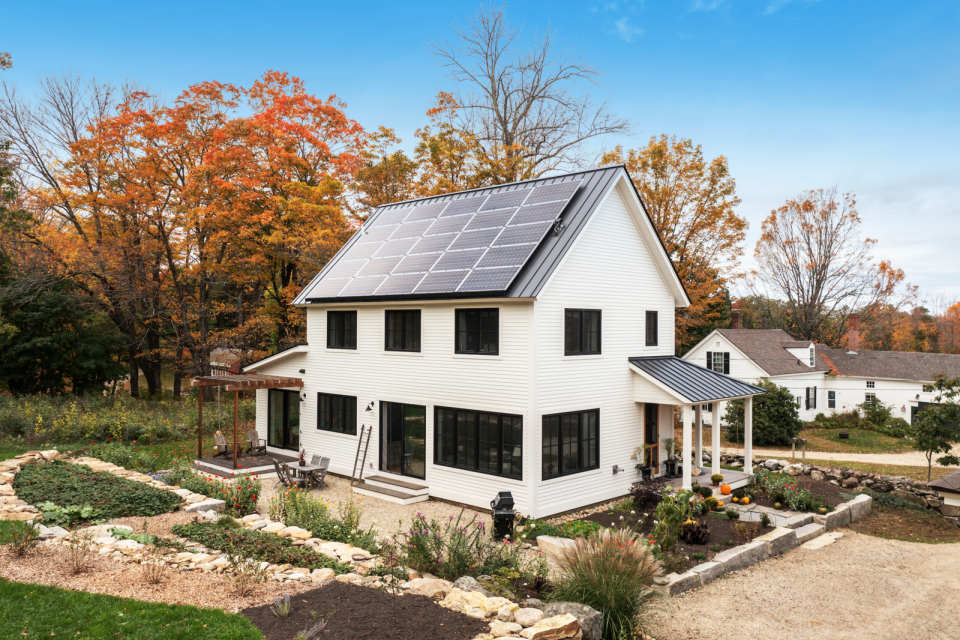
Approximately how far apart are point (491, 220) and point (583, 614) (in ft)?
34.8

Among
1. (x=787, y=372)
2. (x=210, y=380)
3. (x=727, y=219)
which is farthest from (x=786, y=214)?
(x=210, y=380)

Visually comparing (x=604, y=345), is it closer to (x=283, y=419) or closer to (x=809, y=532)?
(x=809, y=532)

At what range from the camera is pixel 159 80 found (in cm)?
→ 2959

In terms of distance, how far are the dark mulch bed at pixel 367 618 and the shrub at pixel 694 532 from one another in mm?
5949

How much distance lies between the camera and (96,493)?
11352 mm

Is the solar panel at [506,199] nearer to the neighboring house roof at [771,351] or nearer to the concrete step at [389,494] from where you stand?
the concrete step at [389,494]

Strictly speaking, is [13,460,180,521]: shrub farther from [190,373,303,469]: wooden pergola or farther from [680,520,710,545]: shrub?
[680,520,710,545]: shrub

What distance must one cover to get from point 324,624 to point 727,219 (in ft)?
85.7

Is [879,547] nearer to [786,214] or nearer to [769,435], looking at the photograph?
[769,435]

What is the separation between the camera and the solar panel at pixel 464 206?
16.6m

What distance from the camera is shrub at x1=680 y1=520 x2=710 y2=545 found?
11.0m

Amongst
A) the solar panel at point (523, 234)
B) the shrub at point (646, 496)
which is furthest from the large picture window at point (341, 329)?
the shrub at point (646, 496)

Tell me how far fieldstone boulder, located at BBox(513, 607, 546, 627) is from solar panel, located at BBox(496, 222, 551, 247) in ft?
27.9

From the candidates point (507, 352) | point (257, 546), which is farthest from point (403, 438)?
point (257, 546)
